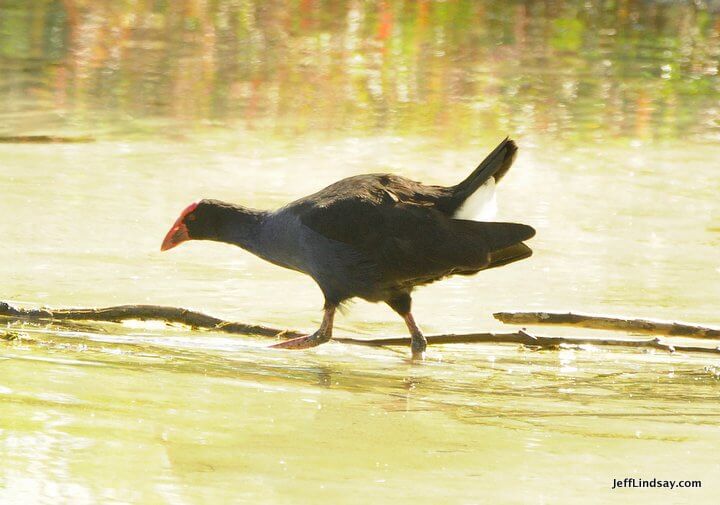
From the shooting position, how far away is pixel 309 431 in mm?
4391

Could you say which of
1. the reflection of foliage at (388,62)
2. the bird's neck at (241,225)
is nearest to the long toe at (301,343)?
the bird's neck at (241,225)

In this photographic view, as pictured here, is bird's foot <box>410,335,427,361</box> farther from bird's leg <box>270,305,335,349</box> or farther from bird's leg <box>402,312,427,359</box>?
bird's leg <box>270,305,335,349</box>

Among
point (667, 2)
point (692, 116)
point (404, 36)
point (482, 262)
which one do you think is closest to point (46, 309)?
point (482, 262)

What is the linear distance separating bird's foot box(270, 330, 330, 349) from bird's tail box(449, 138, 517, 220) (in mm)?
827

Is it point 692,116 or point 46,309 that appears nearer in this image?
point 46,309

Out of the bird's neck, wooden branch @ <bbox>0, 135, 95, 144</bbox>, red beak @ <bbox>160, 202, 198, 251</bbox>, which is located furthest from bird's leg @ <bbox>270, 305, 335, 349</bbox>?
wooden branch @ <bbox>0, 135, 95, 144</bbox>

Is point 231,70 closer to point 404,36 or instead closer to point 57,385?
point 404,36

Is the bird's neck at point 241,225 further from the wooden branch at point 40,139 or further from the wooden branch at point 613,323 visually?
the wooden branch at point 40,139

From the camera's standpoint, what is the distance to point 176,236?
6527 mm

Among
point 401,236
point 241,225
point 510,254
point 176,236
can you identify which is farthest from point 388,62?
point 401,236

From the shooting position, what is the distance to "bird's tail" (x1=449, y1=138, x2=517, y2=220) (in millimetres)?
5863

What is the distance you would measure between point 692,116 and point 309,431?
29.7 feet

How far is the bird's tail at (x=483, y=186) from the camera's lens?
5.86 metres

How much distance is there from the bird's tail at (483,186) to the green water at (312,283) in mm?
648
